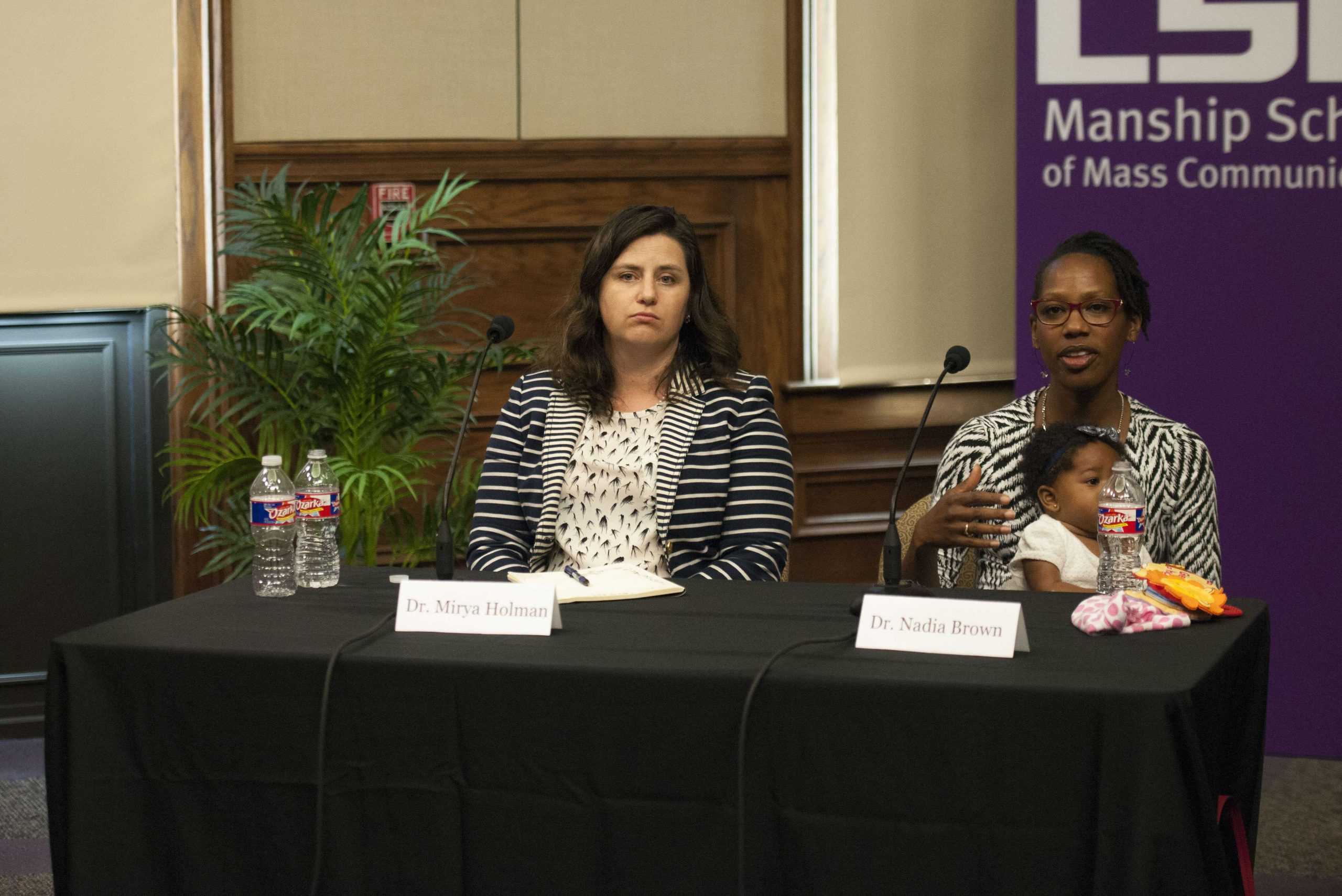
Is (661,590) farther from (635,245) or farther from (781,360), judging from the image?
(781,360)

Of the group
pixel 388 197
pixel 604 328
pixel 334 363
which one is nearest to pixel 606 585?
pixel 604 328

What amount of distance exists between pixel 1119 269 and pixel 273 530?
1.55 metres

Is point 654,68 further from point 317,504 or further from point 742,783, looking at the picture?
point 742,783

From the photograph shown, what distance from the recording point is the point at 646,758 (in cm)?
155

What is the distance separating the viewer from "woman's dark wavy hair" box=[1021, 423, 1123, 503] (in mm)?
2279

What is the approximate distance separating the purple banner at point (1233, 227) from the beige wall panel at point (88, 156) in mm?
2300

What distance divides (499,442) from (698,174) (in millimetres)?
1879

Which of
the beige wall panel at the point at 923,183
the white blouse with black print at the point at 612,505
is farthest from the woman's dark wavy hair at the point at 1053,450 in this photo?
the beige wall panel at the point at 923,183

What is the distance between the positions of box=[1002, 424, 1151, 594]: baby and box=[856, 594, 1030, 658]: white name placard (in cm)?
61

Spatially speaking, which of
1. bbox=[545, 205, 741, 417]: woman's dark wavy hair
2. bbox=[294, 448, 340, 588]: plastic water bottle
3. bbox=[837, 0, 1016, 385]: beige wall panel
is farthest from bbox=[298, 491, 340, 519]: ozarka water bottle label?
bbox=[837, 0, 1016, 385]: beige wall panel

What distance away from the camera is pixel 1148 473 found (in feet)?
7.89

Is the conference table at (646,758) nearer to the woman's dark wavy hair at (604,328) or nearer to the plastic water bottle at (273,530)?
the plastic water bottle at (273,530)

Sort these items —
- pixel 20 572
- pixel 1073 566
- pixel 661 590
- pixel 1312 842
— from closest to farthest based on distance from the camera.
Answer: pixel 661 590
pixel 1073 566
pixel 1312 842
pixel 20 572

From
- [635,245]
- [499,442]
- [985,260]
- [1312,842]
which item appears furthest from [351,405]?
[1312,842]
